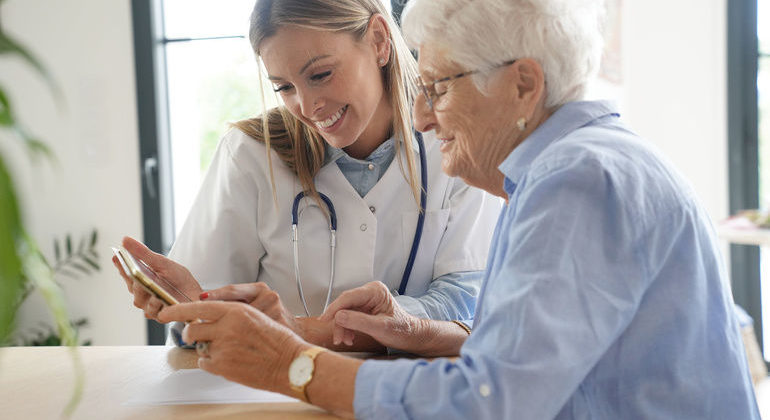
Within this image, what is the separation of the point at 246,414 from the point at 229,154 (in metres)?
0.85

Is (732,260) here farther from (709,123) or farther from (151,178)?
(151,178)

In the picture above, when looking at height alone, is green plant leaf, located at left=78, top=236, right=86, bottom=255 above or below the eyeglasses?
below

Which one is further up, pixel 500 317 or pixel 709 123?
pixel 709 123

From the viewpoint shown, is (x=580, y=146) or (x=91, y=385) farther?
(x=91, y=385)

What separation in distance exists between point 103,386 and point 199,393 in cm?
20

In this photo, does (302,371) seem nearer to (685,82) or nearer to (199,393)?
(199,393)

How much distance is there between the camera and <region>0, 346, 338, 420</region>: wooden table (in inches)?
45.1

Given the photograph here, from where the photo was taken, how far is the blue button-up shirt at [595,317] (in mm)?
900

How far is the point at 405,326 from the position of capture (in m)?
1.41

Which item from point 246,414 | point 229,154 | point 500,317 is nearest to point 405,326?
point 246,414

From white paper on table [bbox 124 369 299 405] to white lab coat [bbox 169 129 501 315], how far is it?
1.49 feet

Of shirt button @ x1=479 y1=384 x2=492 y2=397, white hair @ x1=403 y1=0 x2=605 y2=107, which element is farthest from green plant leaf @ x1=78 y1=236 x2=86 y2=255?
shirt button @ x1=479 y1=384 x2=492 y2=397

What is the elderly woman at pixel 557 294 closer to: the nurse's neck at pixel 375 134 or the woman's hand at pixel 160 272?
the woman's hand at pixel 160 272

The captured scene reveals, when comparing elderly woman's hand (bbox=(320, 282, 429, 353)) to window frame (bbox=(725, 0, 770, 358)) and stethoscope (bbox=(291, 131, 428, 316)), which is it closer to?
stethoscope (bbox=(291, 131, 428, 316))
